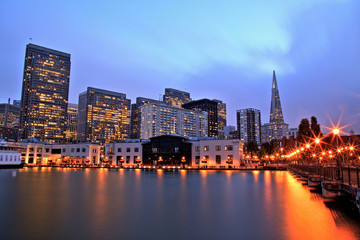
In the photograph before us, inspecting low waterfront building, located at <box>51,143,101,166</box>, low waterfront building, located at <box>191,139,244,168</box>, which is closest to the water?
low waterfront building, located at <box>191,139,244,168</box>

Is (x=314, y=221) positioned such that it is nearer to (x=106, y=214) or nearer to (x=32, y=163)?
(x=106, y=214)

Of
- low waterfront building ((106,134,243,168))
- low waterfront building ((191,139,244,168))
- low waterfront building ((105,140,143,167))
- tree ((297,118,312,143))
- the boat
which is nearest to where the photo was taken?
A: tree ((297,118,312,143))

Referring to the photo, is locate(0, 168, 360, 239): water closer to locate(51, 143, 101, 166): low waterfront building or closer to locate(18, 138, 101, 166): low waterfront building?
locate(51, 143, 101, 166): low waterfront building

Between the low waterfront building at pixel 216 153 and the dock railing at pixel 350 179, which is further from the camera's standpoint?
the low waterfront building at pixel 216 153

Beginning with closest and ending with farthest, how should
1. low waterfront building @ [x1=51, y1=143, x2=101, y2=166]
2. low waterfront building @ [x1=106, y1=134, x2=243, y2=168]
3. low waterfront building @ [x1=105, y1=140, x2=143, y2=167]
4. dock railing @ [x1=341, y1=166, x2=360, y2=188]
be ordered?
dock railing @ [x1=341, y1=166, x2=360, y2=188]
low waterfront building @ [x1=106, y1=134, x2=243, y2=168]
low waterfront building @ [x1=105, y1=140, x2=143, y2=167]
low waterfront building @ [x1=51, y1=143, x2=101, y2=166]

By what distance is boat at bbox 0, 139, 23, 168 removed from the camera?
112750mm

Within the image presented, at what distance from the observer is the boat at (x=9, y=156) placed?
113m

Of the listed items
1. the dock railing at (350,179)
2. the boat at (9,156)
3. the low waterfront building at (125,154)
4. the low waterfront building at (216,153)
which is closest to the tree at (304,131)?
the low waterfront building at (216,153)

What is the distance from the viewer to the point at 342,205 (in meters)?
26.0

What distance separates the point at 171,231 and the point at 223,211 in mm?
7463

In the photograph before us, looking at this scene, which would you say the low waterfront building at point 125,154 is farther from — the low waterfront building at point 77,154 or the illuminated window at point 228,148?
the illuminated window at point 228,148

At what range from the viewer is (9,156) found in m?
116

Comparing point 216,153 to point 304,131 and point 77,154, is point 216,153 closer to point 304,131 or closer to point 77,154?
point 304,131

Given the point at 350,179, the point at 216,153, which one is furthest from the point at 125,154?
the point at 350,179
